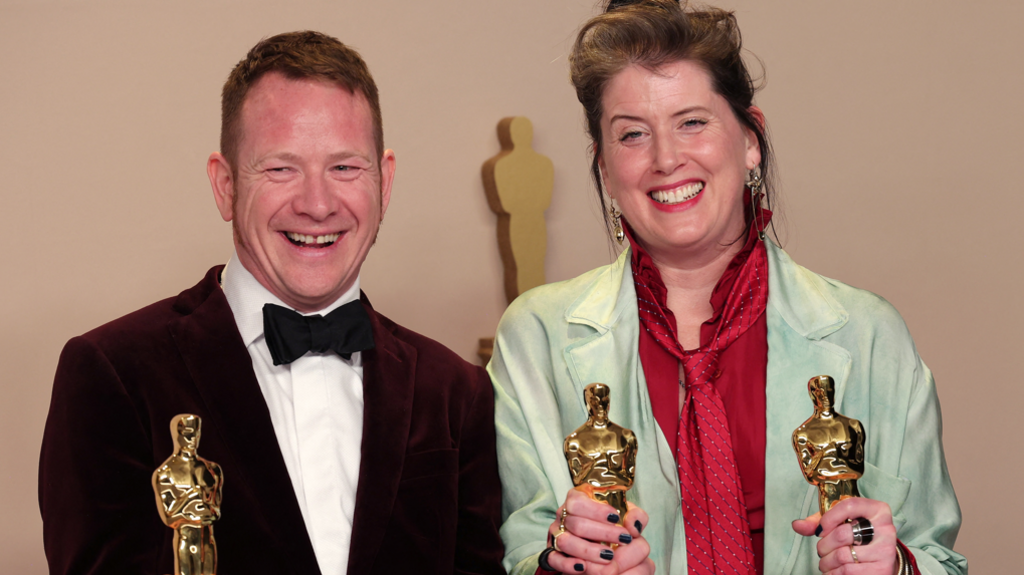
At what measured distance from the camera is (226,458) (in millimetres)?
1772

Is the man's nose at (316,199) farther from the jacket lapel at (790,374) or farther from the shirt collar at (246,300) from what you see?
the jacket lapel at (790,374)

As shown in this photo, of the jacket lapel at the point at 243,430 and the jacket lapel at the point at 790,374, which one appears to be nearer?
the jacket lapel at the point at 243,430

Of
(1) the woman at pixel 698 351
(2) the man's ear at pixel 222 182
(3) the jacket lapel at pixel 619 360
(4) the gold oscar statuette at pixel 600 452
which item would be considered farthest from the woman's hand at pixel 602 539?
(2) the man's ear at pixel 222 182

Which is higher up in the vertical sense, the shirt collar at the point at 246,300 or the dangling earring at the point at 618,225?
the dangling earring at the point at 618,225

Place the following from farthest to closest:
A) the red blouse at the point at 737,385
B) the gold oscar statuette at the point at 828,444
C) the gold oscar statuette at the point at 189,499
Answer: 1. the red blouse at the point at 737,385
2. the gold oscar statuette at the point at 828,444
3. the gold oscar statuette at the point at 189,499

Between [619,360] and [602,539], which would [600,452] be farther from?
[619,360]

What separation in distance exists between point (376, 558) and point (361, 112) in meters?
0.78

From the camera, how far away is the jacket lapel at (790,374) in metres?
1.98

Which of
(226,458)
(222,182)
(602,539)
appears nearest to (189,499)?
(226,458)

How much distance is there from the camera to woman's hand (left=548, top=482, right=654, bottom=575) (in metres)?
1.62

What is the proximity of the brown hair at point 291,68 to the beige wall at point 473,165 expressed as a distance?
99 cm

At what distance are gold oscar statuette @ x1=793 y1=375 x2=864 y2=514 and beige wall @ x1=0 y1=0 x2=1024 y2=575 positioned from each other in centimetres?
191

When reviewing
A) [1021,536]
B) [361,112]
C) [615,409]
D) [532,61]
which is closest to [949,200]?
[1021,536]

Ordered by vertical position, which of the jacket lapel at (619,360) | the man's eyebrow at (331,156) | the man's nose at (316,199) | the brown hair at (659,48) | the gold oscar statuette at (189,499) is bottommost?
the gold oscar statuette at (189,499)
